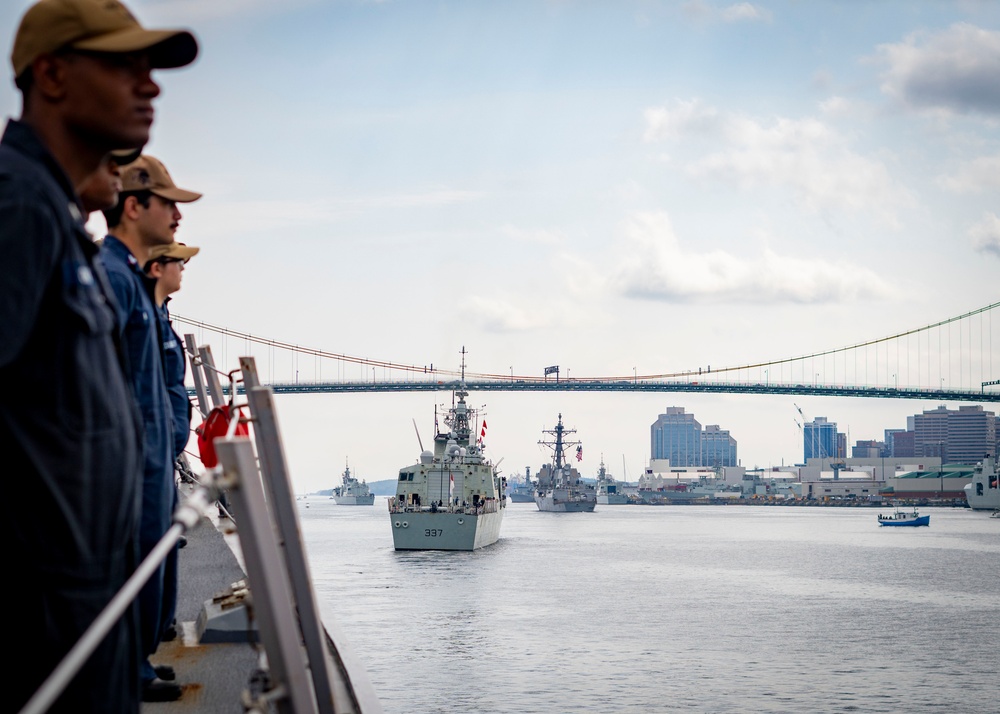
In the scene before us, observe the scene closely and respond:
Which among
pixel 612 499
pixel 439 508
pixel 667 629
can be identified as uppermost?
A: pixel 439 508

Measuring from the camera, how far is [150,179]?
3004mm

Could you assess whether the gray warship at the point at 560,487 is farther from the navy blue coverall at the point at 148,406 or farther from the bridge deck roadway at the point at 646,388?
the navy blue coverall at the point at 148,406

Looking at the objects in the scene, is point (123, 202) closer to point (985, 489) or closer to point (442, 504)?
point (442, 504)

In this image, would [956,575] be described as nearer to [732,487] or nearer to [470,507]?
[470,507]

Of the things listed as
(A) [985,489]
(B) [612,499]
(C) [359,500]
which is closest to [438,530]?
(A) [985,489]

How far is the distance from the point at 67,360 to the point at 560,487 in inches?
4091

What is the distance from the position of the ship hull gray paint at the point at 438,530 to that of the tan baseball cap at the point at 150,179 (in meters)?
39.7

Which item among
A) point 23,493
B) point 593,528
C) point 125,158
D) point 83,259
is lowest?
point 593,528

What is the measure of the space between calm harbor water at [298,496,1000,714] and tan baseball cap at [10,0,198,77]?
14.6ft

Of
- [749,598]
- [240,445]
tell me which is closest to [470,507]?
[749,598]

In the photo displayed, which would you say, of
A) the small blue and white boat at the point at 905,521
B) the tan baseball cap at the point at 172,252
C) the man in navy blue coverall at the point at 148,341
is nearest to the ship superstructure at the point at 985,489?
the small blue and white boat at the point at 905,521

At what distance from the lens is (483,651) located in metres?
20.9

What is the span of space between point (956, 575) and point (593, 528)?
124 ft

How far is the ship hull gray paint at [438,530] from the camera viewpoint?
141 ft
